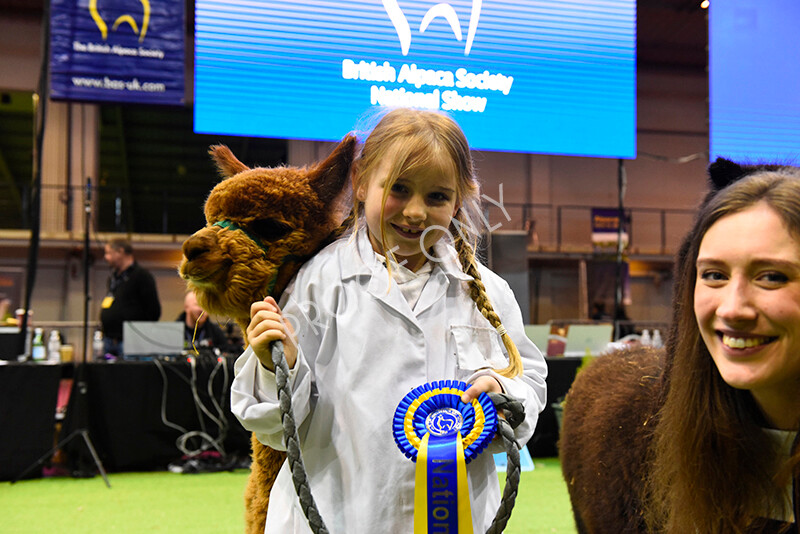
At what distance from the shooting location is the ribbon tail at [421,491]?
985 millimetres

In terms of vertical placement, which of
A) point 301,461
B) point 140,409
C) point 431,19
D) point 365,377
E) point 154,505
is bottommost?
point 154,505

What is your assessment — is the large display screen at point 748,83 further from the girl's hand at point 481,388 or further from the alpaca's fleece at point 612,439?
the girl's hand at point 481,388

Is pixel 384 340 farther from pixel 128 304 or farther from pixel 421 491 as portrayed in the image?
pixel 128 304

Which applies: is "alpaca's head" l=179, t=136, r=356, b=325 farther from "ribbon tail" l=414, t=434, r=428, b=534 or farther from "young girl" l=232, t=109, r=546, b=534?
"ribbon tail" l=414, t=434, r=428, b=534

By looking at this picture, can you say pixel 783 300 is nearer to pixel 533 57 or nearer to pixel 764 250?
pixel 764 250

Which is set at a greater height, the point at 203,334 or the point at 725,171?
the point at 725,171

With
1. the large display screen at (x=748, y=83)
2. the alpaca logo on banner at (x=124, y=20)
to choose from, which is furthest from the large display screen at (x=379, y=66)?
the alpaca logo on banner at (x=124, y=20)

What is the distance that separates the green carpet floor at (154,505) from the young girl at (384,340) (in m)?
1.93

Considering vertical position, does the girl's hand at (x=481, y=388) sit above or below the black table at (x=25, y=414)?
above

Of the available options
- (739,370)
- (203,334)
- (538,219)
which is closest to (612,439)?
(739,370)

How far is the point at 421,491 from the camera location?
99 cm

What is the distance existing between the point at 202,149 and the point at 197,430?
10701mm

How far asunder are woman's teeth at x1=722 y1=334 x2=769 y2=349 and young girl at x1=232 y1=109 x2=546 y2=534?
1.07 feet

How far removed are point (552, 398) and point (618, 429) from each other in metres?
3.08
